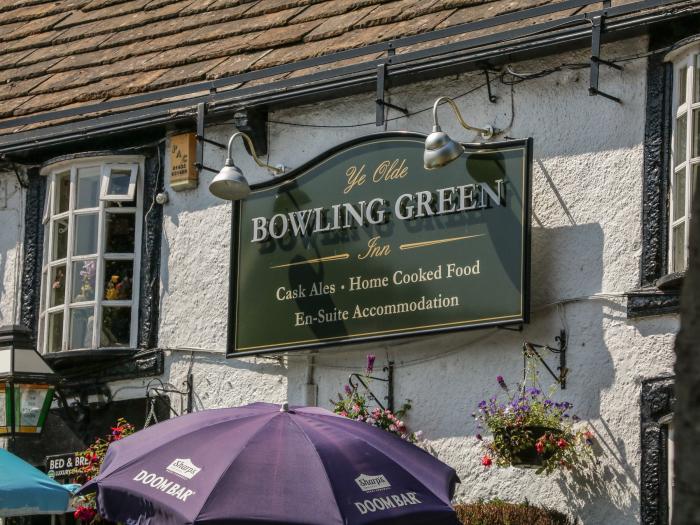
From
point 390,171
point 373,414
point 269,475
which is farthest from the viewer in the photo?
point 390,171

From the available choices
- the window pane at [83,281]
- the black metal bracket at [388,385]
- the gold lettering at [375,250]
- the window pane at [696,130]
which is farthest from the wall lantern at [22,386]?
the window pane at [696,130]

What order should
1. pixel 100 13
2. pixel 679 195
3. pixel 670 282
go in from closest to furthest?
pixel 670 282
pixel 679 195
pixel 100 13

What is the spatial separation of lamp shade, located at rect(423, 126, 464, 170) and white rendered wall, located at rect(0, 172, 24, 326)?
4901mm

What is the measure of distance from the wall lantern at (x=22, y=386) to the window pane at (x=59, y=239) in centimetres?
165

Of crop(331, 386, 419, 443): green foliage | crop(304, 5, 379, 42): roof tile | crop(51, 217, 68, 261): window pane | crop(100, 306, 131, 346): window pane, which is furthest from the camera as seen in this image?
crop(51, 217, 68, 261): window pane

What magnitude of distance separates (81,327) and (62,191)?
49.5 inches

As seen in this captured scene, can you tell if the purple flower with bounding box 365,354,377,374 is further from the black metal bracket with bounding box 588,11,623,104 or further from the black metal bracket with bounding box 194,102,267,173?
the black metal bracket with bounding box 588,11,623,104

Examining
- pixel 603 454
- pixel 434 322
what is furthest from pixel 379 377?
pixel 603 454

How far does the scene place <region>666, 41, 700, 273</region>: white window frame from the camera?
31.0ft

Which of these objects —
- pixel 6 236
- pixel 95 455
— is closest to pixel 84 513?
pixel 95 455

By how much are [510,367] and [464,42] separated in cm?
231

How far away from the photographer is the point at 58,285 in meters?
12.7

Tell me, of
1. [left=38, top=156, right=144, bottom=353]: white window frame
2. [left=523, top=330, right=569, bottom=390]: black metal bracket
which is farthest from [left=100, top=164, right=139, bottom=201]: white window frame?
[left=523, top=330, right=569, bottom=390]: black metal bracket

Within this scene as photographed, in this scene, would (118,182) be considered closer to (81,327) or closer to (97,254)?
(97,254)
